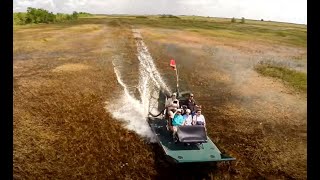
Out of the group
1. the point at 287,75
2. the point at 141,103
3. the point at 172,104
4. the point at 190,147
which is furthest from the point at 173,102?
the point at 287,75

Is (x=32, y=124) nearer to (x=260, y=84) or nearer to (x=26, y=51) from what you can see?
(x=260, y=84)

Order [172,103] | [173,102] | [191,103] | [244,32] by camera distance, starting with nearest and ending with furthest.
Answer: [172,103] < [173,102] < [191,103] < [244,32]

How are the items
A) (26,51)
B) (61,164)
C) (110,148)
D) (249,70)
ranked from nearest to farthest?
(61,164)
(110,148)
(249,70)
(26,51)

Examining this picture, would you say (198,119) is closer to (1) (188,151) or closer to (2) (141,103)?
(1) (188,151)

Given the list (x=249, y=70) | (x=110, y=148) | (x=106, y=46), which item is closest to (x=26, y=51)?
(x=106, y=46)

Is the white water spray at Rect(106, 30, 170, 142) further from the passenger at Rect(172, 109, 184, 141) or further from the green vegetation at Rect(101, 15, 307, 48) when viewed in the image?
the green vegetation at Rect(101, 15, 307, 48)

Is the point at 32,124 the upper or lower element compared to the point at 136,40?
lower
